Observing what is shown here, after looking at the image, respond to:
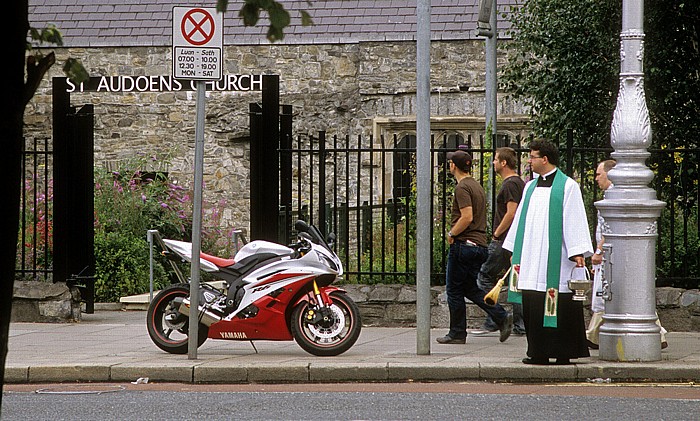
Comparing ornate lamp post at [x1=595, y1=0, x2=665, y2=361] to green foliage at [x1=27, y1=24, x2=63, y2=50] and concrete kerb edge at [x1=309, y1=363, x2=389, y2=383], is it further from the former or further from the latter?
green foliage at [x1=27, y1=24, x2=63, y2=50]

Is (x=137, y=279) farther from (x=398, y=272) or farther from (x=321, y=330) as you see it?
(x=321, y=330)

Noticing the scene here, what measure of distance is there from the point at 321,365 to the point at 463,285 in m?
2.15

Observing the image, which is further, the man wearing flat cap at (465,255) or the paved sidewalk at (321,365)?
the man wearing flat cap at (465,255)

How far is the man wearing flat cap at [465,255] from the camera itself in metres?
10.4

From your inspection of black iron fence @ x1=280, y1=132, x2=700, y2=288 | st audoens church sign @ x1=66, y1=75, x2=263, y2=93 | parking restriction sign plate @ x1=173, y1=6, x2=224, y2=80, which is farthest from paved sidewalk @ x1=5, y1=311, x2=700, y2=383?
st audoens church sign @ x1=66, y1=75, x2=263, y2=93

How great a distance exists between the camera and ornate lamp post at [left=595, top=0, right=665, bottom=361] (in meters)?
9.07

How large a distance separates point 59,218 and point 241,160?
22.0 feet

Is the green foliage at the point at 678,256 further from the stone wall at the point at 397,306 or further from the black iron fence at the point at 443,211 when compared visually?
the stone wall at the point at 397,306

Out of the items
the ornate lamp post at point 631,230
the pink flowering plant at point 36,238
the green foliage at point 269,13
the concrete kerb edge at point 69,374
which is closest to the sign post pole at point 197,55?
the concrete kerb edge at point 69,374

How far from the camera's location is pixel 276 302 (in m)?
9.55

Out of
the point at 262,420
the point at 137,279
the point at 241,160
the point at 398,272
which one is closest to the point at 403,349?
the point at 398,272

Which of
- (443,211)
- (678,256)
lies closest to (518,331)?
(443,211)

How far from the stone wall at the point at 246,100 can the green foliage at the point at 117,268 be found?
440cm

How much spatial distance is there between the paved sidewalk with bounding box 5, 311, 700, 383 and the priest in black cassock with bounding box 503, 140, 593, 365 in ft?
0.65
